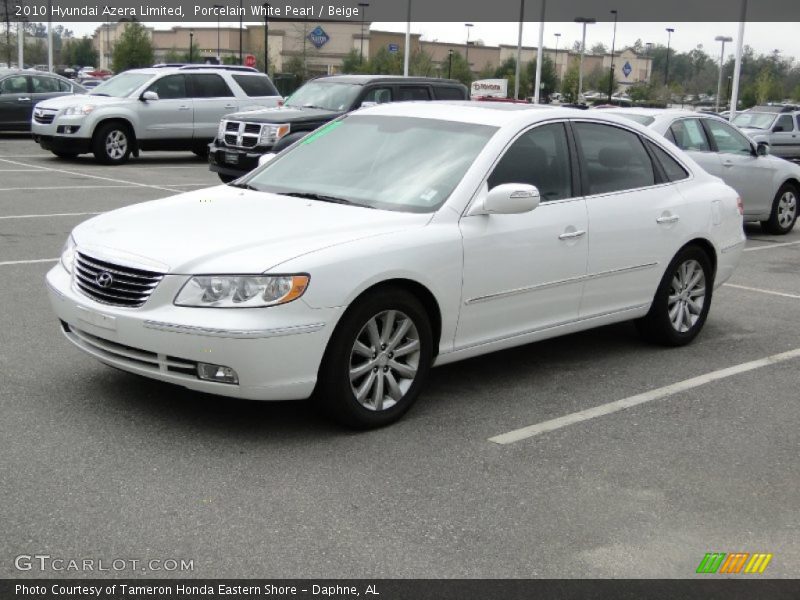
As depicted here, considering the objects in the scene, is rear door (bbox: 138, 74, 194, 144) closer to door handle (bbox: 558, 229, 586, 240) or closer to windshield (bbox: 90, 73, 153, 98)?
windshield (bbox: 90, 73, 153, 98)

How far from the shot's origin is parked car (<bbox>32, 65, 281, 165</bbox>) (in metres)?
19.7

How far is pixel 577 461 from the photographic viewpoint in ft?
16.4

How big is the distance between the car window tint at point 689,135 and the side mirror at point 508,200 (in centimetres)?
715

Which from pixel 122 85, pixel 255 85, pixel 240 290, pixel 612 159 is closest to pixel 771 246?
pixel 612 159

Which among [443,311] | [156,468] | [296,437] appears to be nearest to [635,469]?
[443,311]

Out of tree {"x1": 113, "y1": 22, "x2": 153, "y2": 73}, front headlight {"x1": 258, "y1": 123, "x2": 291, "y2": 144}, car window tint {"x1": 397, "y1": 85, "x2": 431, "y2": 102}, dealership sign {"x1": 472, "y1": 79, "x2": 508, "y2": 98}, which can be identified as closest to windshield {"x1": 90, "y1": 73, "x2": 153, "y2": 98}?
front headlight {"x1": 258, "y1": 123, "x2": 291, "y2": 144}

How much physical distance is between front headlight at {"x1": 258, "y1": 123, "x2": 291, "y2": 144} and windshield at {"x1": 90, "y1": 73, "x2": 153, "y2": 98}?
5.66m

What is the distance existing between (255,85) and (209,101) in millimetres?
1113

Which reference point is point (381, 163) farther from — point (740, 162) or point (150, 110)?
point (150, 110)

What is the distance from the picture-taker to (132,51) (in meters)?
74.1

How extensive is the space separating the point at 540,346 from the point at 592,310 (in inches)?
32.4

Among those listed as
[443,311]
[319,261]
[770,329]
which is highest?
[319,261]

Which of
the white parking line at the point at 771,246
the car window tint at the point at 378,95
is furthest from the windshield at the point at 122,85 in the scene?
the white parking line at the point at 771,246

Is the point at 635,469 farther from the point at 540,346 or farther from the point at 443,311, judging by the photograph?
the point at 540,346
